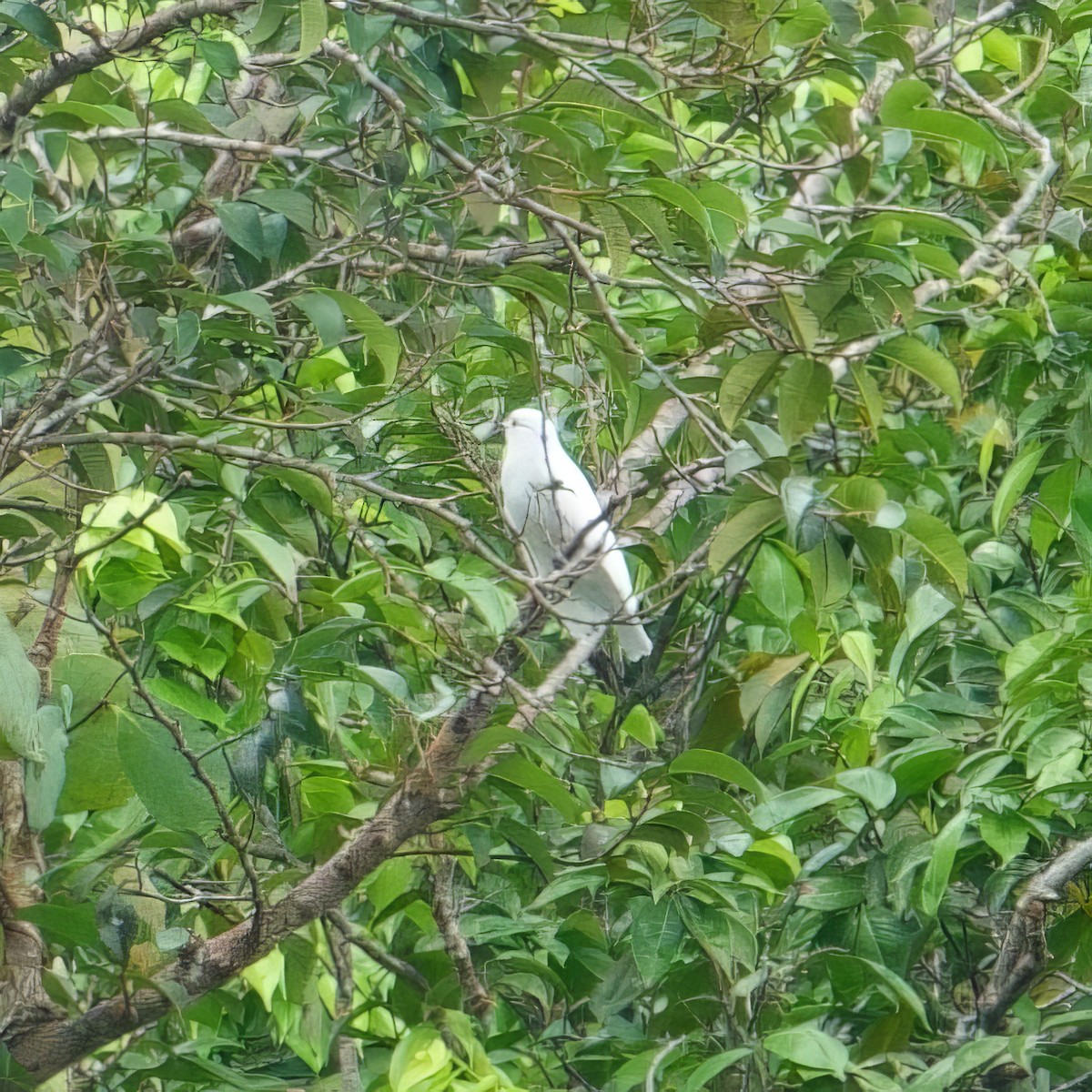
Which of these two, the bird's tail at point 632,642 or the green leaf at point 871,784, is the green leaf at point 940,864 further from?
the bird's tail at point 632,642

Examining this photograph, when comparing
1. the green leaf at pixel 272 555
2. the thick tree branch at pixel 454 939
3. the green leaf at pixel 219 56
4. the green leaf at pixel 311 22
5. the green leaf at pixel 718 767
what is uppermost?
the green leaf at pixel 311 22

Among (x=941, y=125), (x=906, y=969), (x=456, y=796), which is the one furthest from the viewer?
(x=906, y=969)

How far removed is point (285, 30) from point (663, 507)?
87 centimetres

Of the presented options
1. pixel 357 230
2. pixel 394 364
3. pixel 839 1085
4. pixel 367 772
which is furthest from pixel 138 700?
pixel 839 1085

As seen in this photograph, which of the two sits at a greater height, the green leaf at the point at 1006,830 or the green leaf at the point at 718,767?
the green leaf at the point at 718,767

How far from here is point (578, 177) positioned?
1712 mm

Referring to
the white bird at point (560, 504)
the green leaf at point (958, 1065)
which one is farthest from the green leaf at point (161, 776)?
the white bird at point (560, 504)

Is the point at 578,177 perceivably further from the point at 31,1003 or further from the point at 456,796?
the point at 31,1003

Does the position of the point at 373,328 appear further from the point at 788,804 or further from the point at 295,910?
the point at 788,804

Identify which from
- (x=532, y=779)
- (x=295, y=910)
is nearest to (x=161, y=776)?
(x=295, y=910)

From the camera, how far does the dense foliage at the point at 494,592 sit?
1581mm

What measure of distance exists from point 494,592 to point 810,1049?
74 cm

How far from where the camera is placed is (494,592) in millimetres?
1938

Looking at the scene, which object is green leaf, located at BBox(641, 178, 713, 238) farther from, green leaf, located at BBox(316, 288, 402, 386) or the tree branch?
the tree branch
